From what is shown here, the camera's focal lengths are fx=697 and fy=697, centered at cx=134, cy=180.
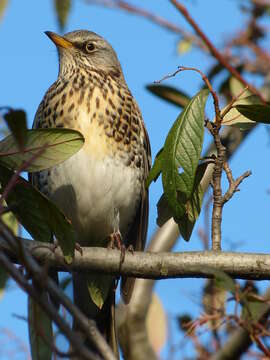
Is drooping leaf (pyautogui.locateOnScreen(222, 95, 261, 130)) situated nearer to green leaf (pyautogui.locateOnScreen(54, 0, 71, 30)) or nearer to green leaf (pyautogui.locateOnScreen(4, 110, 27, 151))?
green leaf (pyautogui.locateOnScreen(54, 0, 71, 30))

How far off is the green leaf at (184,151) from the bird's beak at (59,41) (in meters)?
2.60

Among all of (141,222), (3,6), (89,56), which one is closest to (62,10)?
(3,6)

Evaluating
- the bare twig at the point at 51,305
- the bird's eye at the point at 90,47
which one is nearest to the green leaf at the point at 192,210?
the bare twig at the point at 51,305

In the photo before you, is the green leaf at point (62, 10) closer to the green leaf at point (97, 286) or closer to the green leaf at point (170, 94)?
the green leaf at point (170, 94)

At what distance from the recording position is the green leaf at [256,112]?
122 inches

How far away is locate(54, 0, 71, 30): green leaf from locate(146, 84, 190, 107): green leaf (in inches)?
64.2

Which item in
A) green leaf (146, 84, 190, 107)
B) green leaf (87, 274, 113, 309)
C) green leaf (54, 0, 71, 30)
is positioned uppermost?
green leaf (54, 0, 71, 30)

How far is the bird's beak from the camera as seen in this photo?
5439mm

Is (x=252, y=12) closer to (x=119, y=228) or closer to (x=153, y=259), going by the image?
(x=119, y=228)

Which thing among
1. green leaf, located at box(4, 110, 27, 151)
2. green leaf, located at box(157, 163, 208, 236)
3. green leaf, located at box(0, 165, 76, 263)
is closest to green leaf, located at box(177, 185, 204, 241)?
green leaf, located at box(157, 163, 208, 236)

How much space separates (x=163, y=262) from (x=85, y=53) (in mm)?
2819

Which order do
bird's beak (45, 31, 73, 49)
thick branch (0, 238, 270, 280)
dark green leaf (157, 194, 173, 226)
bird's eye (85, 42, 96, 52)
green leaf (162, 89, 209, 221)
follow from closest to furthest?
green leaf (162, 89, 209, 221) < thick branch (0, 238, 270, 280) < dark green leaf (157, 194, 173, 226) < bird's beak (45, 31, 73, 49) < bird's eye (85, 42, 96, 52)

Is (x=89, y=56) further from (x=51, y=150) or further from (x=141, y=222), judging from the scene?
(x=51, y=150)

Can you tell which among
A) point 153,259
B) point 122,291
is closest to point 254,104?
point 153,259
